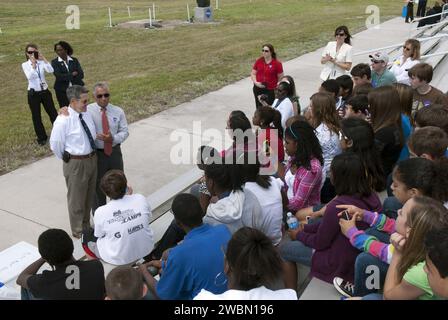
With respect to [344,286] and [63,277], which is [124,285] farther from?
[344,286]

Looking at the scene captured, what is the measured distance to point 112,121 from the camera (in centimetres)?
539

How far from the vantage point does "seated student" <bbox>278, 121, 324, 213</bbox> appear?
13.4 ft

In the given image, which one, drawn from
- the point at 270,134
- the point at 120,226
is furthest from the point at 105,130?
the point at 270,134

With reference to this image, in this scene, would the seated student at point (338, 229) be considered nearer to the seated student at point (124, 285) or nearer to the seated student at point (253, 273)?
the seated student at point (253, 273)

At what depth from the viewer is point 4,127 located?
9.09 metres

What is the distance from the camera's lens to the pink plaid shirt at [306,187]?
4.07 metres

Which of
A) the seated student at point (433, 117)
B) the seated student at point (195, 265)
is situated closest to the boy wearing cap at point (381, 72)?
the seated student at point (433, 117)

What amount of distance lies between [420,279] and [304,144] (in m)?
1.89

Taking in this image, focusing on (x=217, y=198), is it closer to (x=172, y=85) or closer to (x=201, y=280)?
(x=201, y=280)

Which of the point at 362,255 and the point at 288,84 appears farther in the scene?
the point at 288,84

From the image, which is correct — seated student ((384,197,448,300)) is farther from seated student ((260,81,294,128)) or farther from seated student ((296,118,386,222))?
seated student ((260,81,294,128))

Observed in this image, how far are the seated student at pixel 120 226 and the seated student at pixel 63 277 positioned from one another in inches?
27.9
